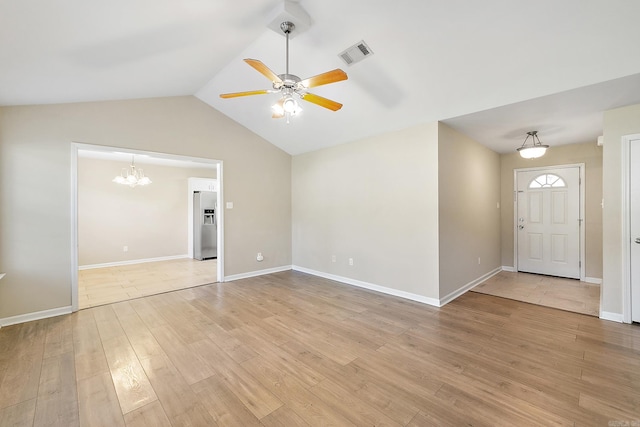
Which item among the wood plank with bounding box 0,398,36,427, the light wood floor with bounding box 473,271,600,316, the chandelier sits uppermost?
the chandelier

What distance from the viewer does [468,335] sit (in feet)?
9.03

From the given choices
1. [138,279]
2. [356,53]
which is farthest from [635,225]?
[138,279]

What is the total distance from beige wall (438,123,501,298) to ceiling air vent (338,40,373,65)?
1529 mm

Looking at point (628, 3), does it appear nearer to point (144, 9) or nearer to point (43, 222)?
point (144, 9)

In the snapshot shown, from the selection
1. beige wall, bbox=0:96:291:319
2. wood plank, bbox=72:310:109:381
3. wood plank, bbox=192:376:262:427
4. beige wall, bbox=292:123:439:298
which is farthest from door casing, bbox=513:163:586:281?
wood plank, bbox=72:310:109:381

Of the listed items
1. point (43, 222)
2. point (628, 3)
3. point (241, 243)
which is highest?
point (628, 3)

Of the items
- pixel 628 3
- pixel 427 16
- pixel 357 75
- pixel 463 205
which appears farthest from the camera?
pixel 463 205

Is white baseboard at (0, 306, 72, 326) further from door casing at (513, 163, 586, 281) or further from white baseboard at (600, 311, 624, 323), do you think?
door casing at (513, 163, 586, 281)

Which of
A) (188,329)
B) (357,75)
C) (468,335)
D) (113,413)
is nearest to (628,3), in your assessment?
(357,75)

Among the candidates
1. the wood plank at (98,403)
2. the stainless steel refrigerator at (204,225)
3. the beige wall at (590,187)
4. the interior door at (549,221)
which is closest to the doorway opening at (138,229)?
the stainless steel refrigerator at (204,225)

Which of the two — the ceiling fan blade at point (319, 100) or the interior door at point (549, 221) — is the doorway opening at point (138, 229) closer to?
the ceiling fan blade at point (319, 100)

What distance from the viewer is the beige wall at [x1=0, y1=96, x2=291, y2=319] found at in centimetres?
310

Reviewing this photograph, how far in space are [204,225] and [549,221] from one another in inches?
315

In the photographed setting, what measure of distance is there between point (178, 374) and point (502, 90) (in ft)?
13.9
